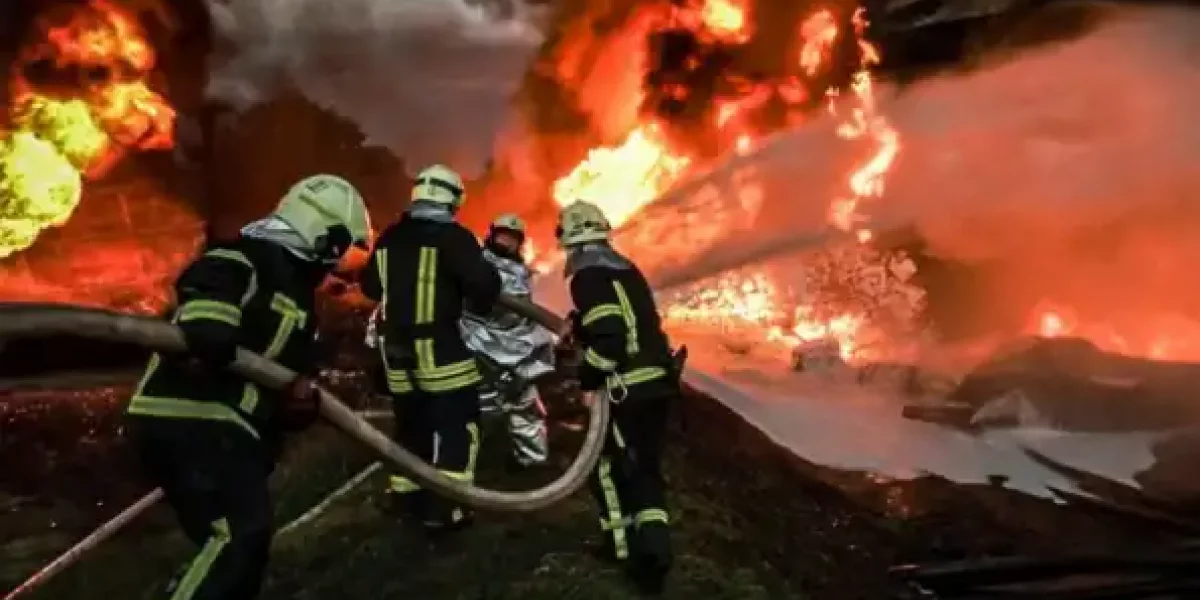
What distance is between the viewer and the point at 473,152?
1477 cm

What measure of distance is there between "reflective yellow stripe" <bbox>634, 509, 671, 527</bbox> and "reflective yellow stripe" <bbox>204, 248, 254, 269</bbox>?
104 inches

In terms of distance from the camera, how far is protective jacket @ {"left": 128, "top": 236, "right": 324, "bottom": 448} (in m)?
4.30

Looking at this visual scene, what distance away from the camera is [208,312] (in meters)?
4.30

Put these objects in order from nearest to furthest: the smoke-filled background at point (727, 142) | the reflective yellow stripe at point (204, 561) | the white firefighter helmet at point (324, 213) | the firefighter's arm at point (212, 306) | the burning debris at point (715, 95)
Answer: the firefighter's arm at point (212, 306), the reflective yellow stripe at point (204, 561), the white firefighter helmet at point (324, 213), the smoke-filled background at point (727, 142), the burning debris at point (715, 95)

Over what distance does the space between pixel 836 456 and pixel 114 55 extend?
353 inches

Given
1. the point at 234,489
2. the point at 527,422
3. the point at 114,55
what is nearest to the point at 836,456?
the point at 527,422

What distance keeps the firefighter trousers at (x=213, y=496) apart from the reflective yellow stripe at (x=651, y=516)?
2264mm

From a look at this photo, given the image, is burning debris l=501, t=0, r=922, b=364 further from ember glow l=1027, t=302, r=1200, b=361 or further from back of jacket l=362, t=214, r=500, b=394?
back of jacket l=362, t=214, r=500, b=394

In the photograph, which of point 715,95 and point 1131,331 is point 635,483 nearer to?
point 1131,331

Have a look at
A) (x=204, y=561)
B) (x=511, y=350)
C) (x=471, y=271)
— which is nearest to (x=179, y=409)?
(x=204, y=561)

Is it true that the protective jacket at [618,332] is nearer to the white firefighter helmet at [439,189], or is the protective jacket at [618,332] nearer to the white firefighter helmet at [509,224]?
the white firefighter helmet at [439,189]

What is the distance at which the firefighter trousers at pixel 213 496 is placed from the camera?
445 centimetres

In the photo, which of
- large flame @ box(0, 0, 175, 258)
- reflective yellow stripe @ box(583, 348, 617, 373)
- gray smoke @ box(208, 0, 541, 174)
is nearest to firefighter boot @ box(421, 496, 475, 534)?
reflective yellow stripe @ box(583, 348, 617, 373)

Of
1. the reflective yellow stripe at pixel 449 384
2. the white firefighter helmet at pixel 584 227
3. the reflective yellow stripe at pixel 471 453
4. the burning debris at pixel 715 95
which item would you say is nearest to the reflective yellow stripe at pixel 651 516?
the reflective yellow stripe at pixel 471 453
